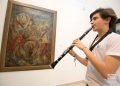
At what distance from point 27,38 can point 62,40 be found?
58 cm

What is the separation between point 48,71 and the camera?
2137mm

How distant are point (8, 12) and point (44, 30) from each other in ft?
1.71

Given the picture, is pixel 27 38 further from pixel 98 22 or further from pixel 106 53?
pixel 106 53

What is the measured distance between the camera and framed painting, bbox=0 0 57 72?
1787 mm

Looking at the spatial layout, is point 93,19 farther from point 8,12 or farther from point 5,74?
point 5,74

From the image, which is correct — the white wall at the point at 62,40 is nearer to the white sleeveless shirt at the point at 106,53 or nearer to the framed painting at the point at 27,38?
the framed painting at the point at 27,38

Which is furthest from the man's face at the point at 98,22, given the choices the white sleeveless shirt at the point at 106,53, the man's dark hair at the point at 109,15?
the white sleeveless shirt at the point at 106,53

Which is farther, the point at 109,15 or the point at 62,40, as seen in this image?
the point at 62,40

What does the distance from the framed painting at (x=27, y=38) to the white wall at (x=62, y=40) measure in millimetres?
74

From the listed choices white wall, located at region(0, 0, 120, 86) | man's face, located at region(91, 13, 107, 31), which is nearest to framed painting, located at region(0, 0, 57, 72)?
white wall, located at region(0, 0, 120, 86)

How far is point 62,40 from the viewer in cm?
230

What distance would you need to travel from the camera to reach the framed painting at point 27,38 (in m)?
1.79

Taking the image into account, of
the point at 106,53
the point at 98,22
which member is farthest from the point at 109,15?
the point at 106,53

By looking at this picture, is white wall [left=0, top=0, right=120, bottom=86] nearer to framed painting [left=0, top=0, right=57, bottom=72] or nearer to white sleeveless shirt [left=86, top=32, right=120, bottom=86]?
framed painting [left=0, top=0, right=57, bottom=72]
